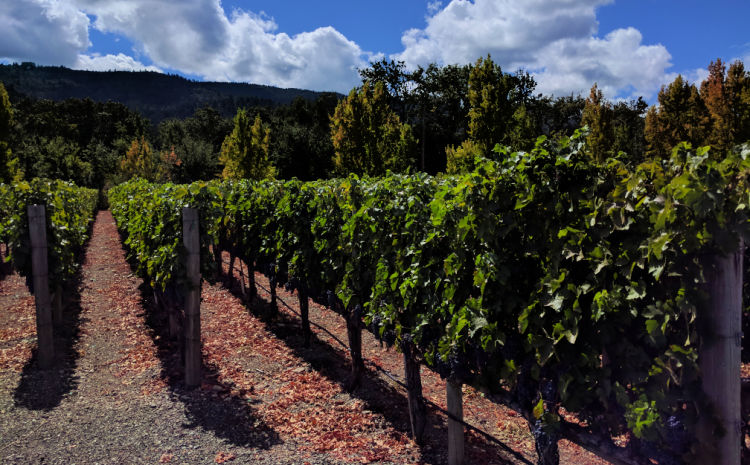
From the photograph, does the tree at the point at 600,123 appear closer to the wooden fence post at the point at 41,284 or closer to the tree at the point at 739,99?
the tree at the point at 739,99

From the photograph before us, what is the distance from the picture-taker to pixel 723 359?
245cm

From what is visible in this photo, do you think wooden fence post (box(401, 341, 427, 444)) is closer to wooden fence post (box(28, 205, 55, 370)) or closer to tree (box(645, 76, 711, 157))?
wooden fence post (box(28, 205, 55, 370))

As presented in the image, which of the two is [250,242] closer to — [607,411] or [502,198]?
[502,198]

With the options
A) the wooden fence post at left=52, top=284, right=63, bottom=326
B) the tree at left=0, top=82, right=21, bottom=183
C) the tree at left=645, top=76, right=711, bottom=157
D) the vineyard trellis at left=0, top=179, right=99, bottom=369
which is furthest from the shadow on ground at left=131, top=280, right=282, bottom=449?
the tree at left=645, top=76, right=711, bottom=157

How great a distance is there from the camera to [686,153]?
2500 millimetres

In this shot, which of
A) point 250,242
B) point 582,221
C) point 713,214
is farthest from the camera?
point 250,242

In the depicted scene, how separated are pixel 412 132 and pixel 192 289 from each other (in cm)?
3886

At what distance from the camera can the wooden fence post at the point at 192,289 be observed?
6219mm

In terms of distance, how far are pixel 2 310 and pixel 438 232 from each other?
9354 millimetres

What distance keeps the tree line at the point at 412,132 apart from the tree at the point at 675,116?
0.27 ft

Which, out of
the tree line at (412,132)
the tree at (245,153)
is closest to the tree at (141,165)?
the tree line at (412,132)

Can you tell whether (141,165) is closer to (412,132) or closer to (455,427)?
(412,132)

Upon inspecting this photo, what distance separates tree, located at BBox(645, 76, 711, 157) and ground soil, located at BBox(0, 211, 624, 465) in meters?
32.1

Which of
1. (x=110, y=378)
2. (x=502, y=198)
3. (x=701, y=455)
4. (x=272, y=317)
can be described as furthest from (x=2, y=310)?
(x=701, y=455)
